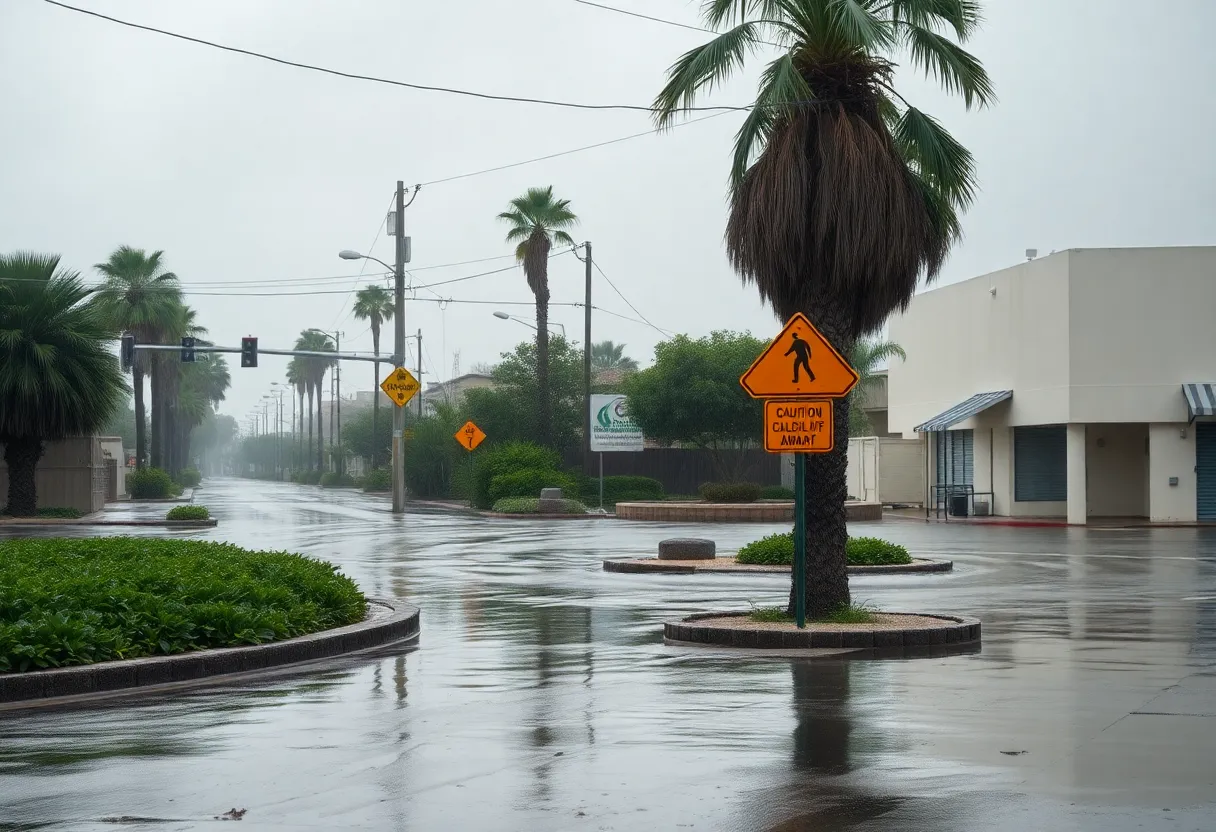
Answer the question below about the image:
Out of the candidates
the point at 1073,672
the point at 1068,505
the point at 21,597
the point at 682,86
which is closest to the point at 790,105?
the point at 682,86

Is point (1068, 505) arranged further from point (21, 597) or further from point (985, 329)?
point (21, 597)

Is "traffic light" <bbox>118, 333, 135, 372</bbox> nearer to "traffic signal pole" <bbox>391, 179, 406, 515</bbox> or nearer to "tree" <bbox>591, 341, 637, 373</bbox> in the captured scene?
"traffic signal pole" <bbox>391, 179, 406, 515</bbox>

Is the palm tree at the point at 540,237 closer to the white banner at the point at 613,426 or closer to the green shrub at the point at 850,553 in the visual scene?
the white banner at the point at 613,426

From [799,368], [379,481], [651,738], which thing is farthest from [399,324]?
[651,738]

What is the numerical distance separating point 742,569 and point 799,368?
10.6m

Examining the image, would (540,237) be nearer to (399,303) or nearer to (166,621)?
(399,303)

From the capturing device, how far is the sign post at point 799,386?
14094 millimetres

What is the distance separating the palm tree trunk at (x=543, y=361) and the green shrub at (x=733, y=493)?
35.6ft

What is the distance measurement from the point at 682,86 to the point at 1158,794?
10.4 metres

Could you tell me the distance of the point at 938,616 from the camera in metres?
15.7

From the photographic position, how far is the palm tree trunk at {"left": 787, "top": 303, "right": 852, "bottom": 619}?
15.5 meters

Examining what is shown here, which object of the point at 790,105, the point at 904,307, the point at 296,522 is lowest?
the point at 296,522

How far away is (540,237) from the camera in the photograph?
184 ft

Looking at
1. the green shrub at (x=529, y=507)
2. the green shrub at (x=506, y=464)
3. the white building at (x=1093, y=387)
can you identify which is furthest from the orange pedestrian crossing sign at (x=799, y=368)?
the green shrub at (x=506, y=464)
